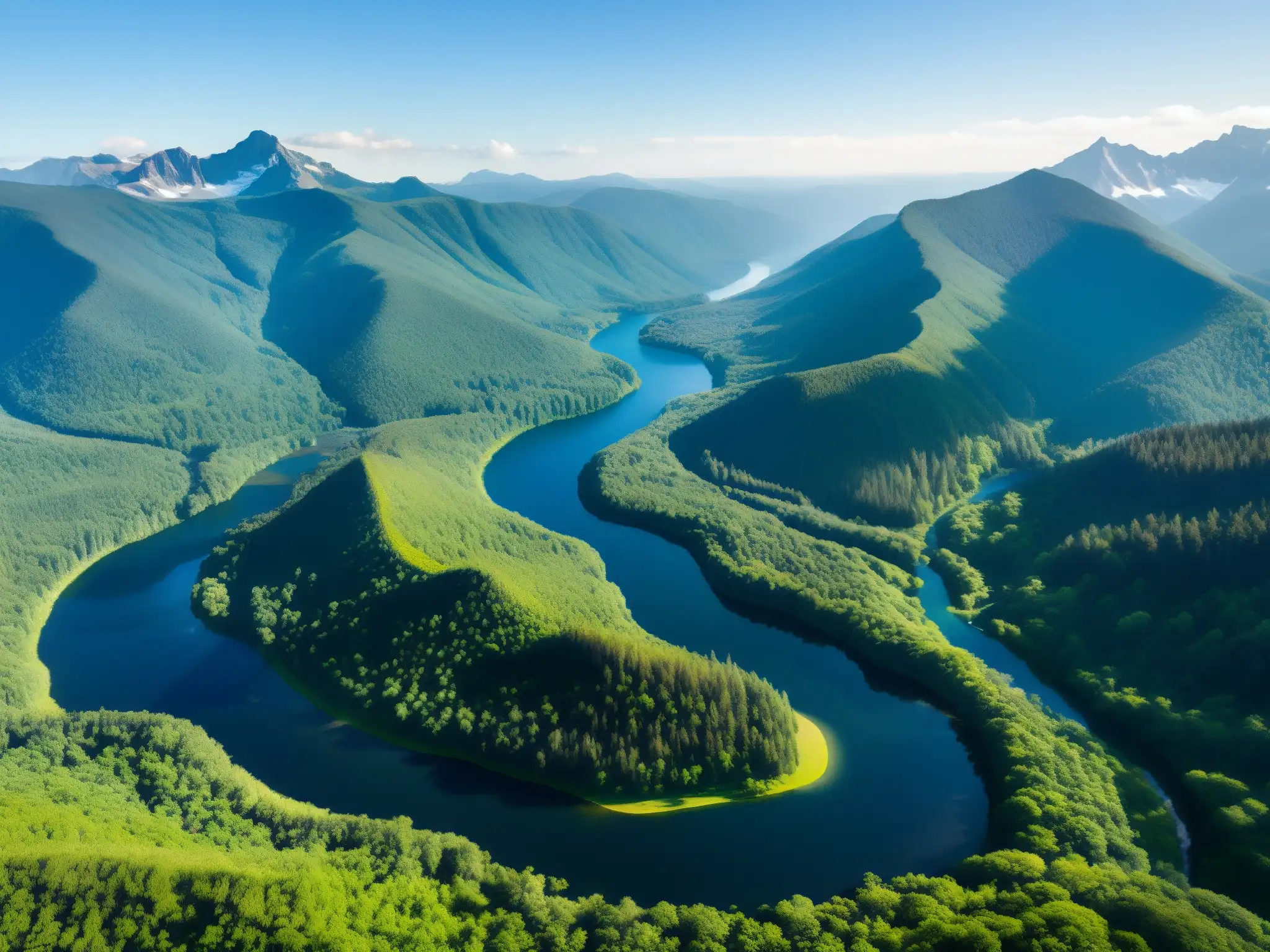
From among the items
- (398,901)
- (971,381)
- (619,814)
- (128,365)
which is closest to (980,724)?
(619,814)

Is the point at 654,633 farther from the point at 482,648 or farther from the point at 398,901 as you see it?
the point at 398,901

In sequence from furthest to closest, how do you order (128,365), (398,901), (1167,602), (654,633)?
(128,365) → (654,633) → (1167,602) → (398,901)

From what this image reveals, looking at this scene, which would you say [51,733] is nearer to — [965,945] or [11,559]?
[11,559]

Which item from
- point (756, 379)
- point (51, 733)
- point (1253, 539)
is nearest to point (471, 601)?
point (51, 733)

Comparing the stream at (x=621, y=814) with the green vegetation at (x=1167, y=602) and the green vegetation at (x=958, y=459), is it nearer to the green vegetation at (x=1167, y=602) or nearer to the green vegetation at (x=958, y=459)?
the green vegetation at (x=958, y=459)

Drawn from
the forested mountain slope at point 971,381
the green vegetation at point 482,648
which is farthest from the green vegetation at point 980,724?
the forested mountain slope at point 971,381

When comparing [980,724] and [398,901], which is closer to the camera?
[398,901]

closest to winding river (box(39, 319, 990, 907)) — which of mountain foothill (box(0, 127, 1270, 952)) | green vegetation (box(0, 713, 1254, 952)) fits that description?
mountain foothill (box(0, 127, 1270, 952))
